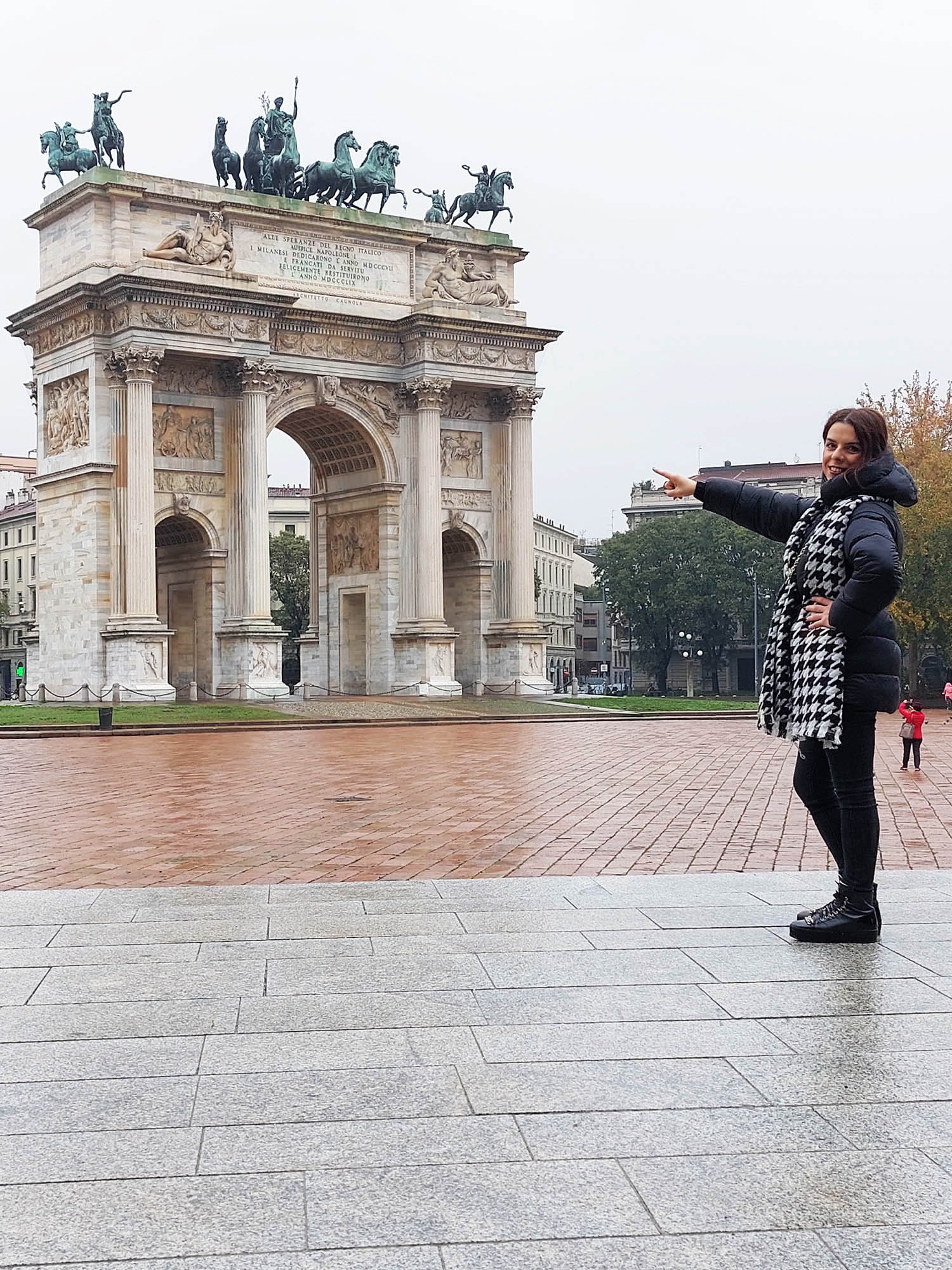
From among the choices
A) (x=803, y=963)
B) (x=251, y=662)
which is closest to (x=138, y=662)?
(x=251, y=662)

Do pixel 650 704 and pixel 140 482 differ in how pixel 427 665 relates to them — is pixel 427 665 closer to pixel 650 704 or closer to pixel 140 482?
pixel 650 704

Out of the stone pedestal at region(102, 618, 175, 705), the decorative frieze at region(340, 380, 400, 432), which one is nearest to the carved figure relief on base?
the stone pedestal at region(102, 618, 175, 705)

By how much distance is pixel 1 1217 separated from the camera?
392 cm

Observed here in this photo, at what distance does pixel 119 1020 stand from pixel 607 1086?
6.49 feet

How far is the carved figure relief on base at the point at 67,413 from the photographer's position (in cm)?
5025

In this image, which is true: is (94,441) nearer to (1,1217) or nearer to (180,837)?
(180,837)

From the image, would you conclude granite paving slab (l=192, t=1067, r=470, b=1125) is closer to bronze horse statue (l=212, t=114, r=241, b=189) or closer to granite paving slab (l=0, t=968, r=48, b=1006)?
granite paving slab (l=0, t=968, r=48, b=1006)

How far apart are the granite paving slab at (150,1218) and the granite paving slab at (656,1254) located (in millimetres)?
443

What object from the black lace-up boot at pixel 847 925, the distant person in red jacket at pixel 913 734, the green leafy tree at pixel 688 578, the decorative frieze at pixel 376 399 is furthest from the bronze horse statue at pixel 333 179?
the black lace-up boot at pixel 847 925

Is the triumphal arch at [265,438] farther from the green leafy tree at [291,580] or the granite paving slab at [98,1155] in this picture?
the granite paving slab at [98,1155]

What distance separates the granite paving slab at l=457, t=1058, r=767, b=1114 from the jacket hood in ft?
10.4

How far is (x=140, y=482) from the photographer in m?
49.1

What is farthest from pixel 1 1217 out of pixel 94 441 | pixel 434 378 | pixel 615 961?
pixel 434 378

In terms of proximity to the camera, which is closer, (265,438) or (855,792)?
(855,792)
